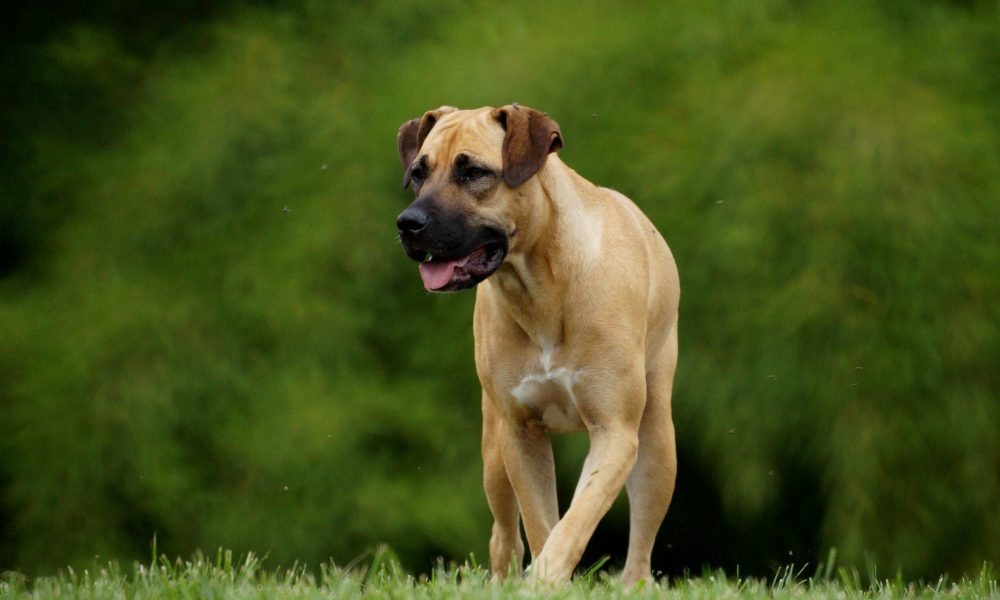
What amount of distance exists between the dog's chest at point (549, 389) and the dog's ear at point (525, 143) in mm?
647

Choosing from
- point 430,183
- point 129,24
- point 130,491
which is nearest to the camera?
point 430,183

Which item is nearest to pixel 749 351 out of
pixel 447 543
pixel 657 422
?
pixel 447 543

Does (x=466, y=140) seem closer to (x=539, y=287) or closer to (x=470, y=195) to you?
(x=470, y=195)

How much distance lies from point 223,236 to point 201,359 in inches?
37.8

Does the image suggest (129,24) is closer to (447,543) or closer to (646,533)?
(447,543)

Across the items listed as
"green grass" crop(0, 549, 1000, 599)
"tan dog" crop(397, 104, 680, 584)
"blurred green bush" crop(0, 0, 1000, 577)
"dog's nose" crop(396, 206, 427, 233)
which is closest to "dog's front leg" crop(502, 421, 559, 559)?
"tan dog" crop(397, 104, 680, 584)

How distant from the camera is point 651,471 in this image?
18.6 feet

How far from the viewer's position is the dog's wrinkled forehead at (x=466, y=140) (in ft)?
15.9

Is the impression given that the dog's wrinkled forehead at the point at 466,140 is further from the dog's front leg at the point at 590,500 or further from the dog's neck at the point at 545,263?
the dog's front leg at the point at 590,500

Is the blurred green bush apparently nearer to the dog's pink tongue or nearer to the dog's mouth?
the dog's mouth

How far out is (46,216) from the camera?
10586 mm

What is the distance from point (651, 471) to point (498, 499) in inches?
24.8

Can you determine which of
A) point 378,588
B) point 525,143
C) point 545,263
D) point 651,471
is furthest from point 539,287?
point 378,588

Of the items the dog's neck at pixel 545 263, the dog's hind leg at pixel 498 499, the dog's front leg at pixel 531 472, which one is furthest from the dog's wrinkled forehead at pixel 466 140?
the dog's hind leg at pixel 498 499
